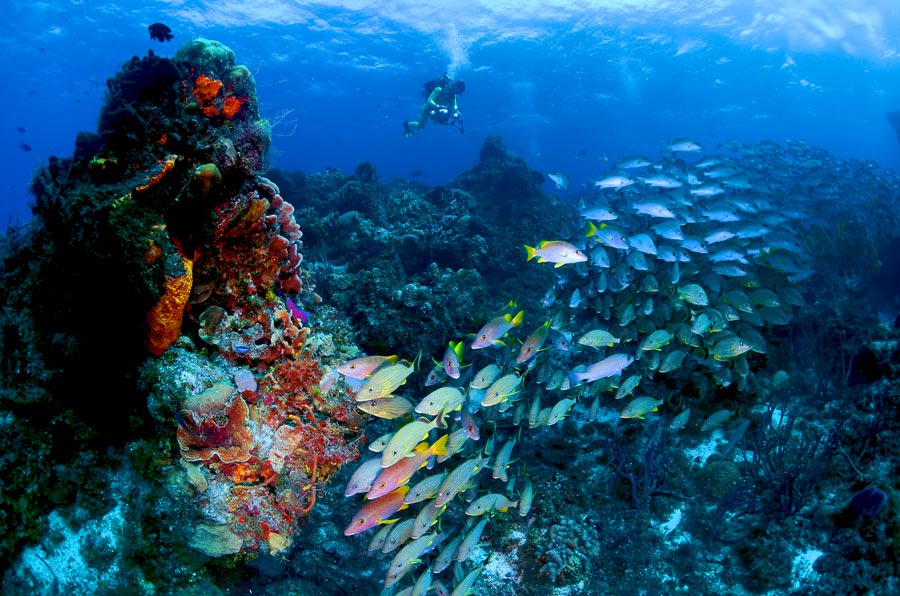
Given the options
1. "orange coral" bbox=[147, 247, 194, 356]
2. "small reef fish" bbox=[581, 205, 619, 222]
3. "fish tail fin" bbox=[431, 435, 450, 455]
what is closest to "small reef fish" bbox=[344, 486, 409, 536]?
"fish tail fin" bbox=[431, 435, 450, 455]

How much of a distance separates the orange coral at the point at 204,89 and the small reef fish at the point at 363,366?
3791 mm

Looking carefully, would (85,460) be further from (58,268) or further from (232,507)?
(58,268)

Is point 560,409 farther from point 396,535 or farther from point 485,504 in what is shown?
point 396,535

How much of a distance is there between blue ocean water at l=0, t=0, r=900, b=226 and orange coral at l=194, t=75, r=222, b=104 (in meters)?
15.8

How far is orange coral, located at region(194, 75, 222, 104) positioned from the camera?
5.09 m

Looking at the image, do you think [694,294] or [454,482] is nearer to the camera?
[454,482]

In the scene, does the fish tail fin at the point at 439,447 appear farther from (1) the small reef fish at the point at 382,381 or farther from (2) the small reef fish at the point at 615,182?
(2) the small reef fish at the point at 615,182

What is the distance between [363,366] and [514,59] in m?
40.4

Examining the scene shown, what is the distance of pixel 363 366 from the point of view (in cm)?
381

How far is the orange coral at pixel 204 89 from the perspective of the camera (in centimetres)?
509

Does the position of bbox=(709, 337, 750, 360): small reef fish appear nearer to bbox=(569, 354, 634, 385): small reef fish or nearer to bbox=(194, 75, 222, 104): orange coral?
bbox=(569, 354, 634, 385): small reef fish

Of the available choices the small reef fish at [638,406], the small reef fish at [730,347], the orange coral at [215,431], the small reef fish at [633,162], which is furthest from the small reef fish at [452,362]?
the small reef fish at [633,162]

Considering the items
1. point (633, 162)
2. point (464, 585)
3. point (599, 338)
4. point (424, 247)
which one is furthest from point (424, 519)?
point (424, 247)

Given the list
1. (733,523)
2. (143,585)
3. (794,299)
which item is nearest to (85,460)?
(143,585)
